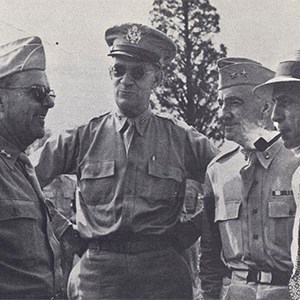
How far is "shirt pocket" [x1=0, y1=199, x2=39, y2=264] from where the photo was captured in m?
2.08

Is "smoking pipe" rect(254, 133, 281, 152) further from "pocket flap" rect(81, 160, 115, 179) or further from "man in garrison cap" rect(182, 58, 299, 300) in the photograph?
"pocket flap" rect(81, 160, 115, 179)

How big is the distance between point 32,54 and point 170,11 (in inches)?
31.1

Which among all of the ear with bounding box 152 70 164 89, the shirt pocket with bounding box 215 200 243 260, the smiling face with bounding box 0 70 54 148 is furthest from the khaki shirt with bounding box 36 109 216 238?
the smiling face with bounding box 0 70 54 148

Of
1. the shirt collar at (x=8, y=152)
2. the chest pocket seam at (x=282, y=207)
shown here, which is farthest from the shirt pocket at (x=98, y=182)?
the chest pocket seam at (x=282, y=207)

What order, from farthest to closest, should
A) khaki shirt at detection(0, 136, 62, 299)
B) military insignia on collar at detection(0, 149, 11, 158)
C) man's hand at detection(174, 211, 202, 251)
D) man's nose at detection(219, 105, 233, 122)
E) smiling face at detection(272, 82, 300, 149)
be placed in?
1. man's hand at detection(174, 211, 202, 251)
2. man's nose at detection(219, 105, 233, 122)
3. smiling face at detection(272, 82, 300, 149)
4. military insignia on collar at detection(0, 149, 11, 158)
5. khaki shirt at detection(0, 136, 62, 299)

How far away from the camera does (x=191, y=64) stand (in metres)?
3.21

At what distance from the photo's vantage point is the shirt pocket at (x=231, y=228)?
8.38 ft

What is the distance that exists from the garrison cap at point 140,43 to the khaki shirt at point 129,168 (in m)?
0.24

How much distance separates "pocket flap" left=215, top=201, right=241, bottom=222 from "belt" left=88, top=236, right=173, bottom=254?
0.26 metres

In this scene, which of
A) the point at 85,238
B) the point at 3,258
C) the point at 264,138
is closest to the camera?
the point at 3,258

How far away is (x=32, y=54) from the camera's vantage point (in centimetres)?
245

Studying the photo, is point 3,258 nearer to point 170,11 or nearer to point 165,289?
point 165,289

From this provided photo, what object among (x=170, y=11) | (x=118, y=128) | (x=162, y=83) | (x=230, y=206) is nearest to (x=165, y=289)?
(x=230, y=206)

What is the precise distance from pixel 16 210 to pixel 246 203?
35.1 inches
